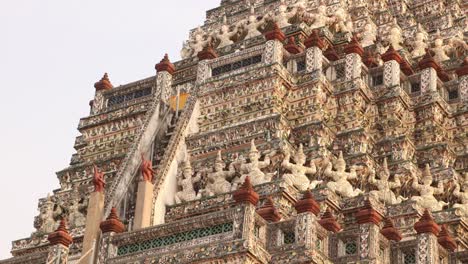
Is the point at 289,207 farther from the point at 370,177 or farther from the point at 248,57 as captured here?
the point at 248,57

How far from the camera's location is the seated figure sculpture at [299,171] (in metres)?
25.2

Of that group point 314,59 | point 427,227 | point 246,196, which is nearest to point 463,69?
point 314,59

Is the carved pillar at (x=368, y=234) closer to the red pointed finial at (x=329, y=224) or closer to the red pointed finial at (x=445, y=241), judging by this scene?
the red pointed finial at (x=329, y=224)

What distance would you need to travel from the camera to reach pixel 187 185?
2712 cm

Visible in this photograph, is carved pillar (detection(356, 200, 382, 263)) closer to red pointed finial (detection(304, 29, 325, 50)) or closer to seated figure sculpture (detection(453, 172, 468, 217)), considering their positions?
seated figure sculpture (detection(453, 172, 468, 217))

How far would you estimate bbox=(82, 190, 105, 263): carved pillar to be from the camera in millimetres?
23487

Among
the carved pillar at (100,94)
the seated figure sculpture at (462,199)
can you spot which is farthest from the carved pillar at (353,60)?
the carved pillar at (100,94)

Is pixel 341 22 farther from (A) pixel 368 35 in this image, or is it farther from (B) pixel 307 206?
(B) pixel 307 206

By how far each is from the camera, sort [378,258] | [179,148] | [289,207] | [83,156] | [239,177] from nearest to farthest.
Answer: [378,258] → [289,207] → [239,177] → [179,148] → [83,156]

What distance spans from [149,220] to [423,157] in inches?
295

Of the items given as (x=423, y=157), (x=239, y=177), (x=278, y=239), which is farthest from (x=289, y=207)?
(x=423, y=157)

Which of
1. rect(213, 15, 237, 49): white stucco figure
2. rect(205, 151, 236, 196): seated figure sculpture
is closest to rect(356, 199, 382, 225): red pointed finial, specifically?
rect(205, 151, 236, 196): seated figure sculpture

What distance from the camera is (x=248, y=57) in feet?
99.3

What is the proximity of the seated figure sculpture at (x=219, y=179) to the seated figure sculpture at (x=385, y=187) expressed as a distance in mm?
3086
